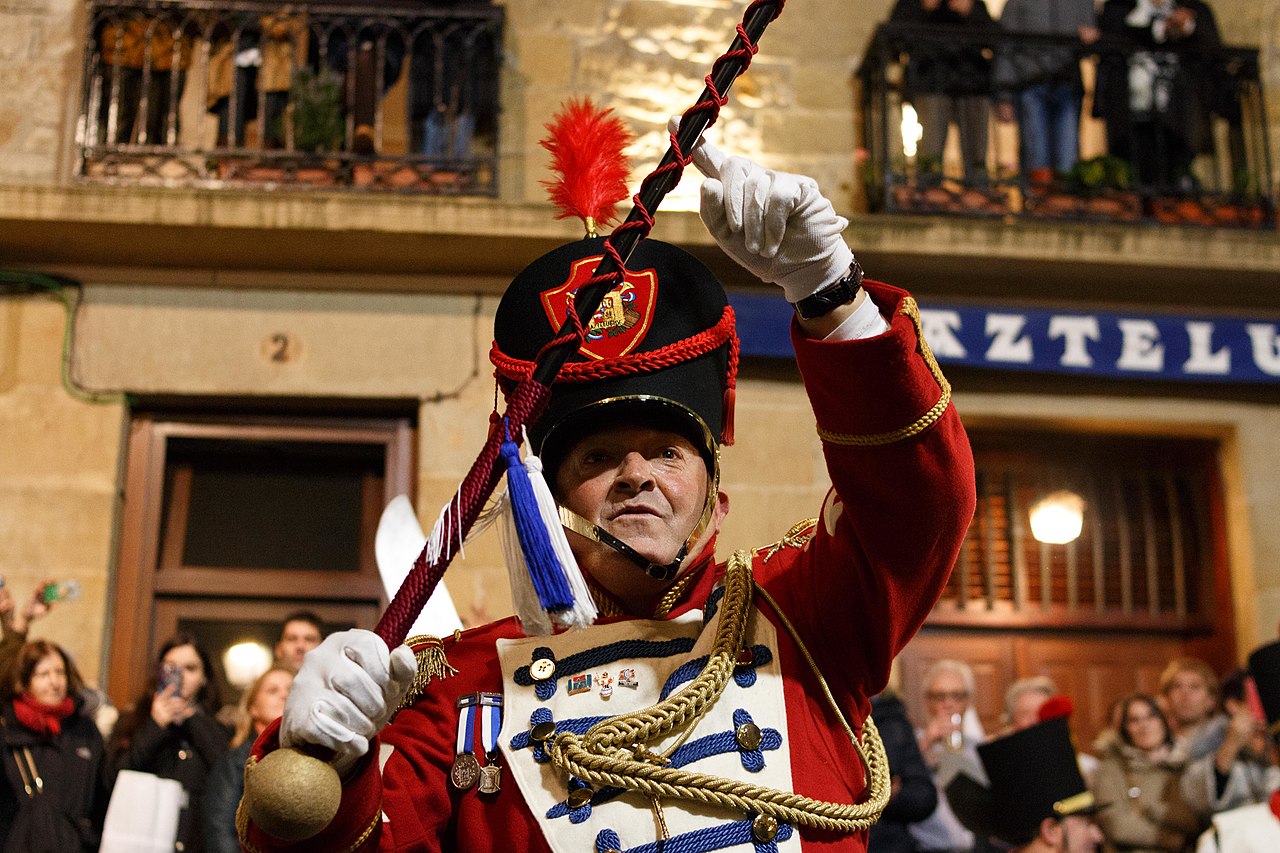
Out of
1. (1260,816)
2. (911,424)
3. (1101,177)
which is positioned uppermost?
(1101,177)

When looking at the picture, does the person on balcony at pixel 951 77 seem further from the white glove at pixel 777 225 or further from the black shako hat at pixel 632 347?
the white glove at pixel 777 225

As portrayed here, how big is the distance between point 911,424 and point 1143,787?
15.5 feet

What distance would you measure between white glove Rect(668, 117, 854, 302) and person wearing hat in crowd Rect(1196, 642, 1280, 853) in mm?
3948

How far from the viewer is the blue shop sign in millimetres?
8703

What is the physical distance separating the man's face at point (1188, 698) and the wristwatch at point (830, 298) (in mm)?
5196

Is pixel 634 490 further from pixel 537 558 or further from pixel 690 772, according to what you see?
pixel 690 772

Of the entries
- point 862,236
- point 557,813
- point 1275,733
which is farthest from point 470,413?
point 557,813

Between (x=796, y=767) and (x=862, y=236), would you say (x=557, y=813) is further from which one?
(x=862, y=236)

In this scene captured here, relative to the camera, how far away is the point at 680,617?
9.29 ft

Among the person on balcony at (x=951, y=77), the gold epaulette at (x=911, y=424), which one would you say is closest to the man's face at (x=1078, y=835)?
the person on balcony at (x=951, y=77)

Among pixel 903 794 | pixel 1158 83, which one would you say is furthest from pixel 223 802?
pixel 1158 83

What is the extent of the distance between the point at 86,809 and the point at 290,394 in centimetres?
285

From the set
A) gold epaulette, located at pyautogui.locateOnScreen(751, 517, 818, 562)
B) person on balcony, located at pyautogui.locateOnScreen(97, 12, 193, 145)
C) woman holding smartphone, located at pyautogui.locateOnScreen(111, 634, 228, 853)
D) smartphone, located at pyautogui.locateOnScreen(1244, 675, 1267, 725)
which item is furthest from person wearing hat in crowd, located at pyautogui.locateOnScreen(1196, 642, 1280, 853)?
person on balcony, located at pyautogui.locateOnScreen(97, 12, 193, 145)

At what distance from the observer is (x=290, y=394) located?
327 inches
